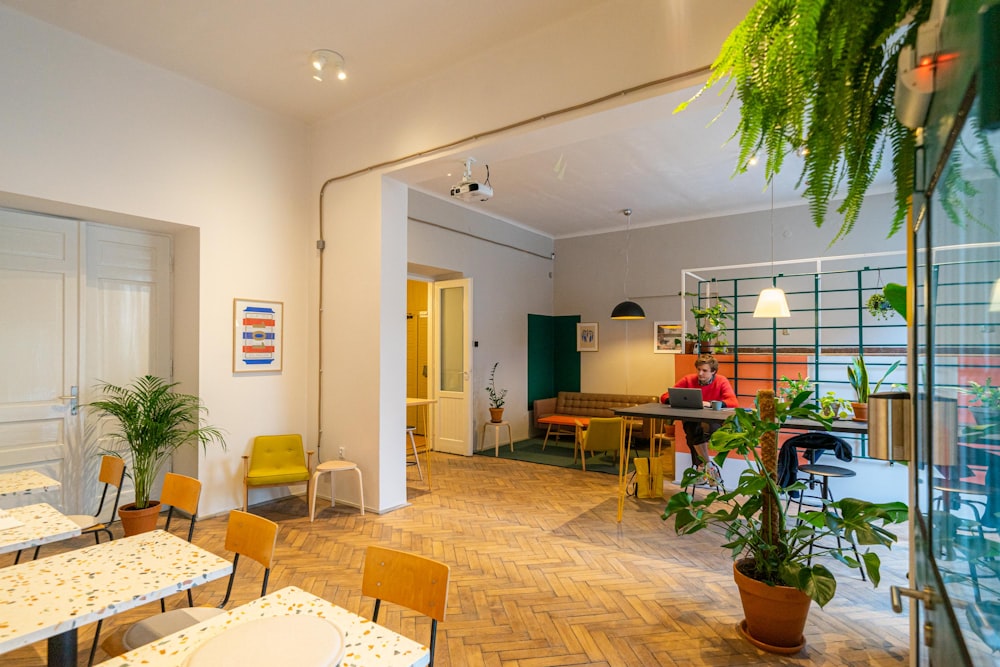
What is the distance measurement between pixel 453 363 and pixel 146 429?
4277 mm

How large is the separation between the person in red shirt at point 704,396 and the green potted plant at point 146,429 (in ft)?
15.0

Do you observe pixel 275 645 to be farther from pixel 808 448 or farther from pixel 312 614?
pixel 808 448

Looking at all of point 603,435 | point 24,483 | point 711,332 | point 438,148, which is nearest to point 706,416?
point 603,435

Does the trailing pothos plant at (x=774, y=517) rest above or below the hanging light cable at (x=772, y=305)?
below

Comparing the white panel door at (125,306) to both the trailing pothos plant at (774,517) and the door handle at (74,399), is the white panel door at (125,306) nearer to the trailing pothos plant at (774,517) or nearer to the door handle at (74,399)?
the door handle at (74,399)


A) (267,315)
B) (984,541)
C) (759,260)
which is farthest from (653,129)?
(984,541)

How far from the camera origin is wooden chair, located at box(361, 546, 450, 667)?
1.74 meters

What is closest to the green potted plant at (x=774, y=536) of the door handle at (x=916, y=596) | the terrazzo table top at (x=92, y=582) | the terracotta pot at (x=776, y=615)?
the terracotta pot at (x=776, y=615)

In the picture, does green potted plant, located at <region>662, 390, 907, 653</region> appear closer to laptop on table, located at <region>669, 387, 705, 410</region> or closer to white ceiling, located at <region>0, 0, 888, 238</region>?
white ceiling, located at <region>0, 0, 888, 238</region>

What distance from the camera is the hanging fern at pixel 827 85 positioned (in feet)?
3.51

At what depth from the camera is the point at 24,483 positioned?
2783 mm

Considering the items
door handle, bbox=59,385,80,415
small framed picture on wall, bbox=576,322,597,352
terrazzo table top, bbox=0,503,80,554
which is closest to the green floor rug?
small framed picture on wall, bbox=576,322,597,352

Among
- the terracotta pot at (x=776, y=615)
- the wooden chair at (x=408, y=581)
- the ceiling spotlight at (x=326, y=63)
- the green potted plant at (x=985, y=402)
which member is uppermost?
the ceiling spotlight at (x=326, y=63)

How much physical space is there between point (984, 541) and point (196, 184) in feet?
18.1
